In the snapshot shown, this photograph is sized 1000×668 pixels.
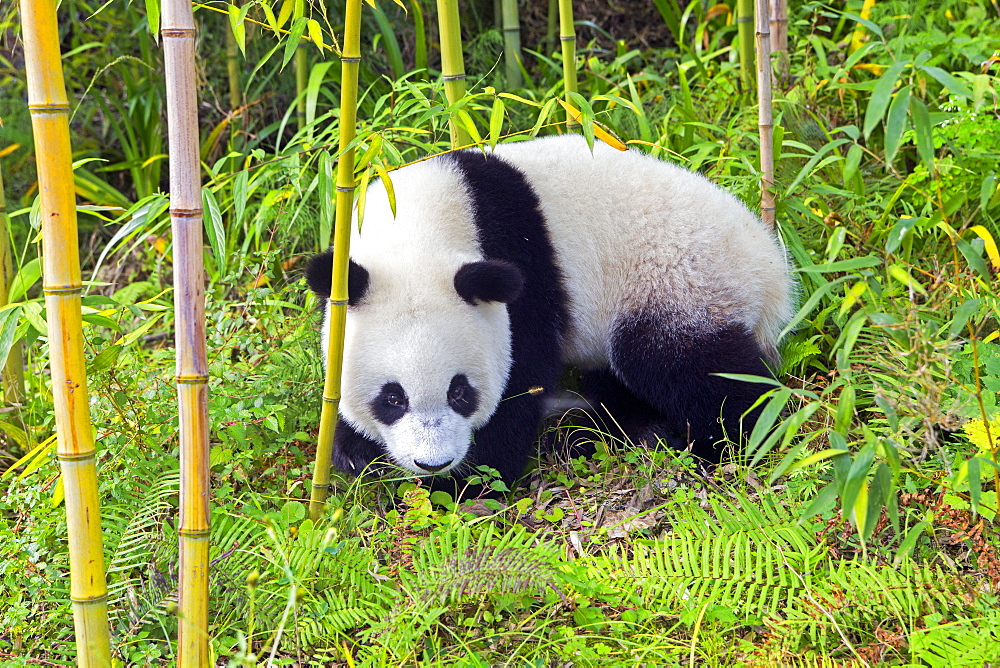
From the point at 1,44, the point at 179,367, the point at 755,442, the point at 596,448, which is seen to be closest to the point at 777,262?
the point at 596,448

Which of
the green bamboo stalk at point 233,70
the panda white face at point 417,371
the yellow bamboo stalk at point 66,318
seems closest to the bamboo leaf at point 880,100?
the panda white face at point 417,371

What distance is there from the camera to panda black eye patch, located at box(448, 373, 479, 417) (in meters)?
2.65

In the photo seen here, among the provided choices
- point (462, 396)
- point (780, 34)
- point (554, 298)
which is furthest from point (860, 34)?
point (462, 396)

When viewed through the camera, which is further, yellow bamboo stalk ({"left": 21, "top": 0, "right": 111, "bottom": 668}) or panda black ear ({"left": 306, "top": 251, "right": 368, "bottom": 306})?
panda black ear ({"left": 306, "top": 251, "right": 368, "bottom": 306})

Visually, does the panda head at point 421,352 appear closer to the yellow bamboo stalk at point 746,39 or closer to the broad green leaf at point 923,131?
the broad green leaf at point 923,131

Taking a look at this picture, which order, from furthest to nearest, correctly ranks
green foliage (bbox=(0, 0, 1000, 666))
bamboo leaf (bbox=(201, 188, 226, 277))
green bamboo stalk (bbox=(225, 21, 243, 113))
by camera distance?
green bamboo stalk (bbox=(225, 21, 243, 113)) < bamboo leaf (bbox=(201, 188, 226, 277)) < green foliage (bbox=(0, 0, 1000, 666))

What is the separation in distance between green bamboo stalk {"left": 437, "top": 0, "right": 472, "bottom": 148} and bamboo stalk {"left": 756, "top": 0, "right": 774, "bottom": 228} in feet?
3.30

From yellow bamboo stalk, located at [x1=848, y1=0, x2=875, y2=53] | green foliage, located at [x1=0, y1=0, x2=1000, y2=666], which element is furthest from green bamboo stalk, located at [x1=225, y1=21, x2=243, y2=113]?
yellow bamboo stalk, located at [x1=848, y1=0, x2=875, y2=53]

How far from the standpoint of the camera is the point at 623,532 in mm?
2590

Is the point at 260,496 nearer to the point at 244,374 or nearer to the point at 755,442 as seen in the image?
the point at 244,374

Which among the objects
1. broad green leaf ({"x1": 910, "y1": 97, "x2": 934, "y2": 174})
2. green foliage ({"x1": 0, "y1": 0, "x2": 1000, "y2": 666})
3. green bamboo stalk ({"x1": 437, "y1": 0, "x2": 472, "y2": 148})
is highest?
green bamboo stalk ({"x1": 437, "y1": 0, "x2": 472, "y2": 148})

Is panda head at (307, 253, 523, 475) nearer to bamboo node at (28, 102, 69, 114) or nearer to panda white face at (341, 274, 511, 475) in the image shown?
panda white face at (341, 274, 511, 475)

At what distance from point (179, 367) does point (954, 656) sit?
5.55 feet

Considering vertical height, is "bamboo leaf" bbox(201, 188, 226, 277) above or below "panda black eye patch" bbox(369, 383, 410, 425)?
above
